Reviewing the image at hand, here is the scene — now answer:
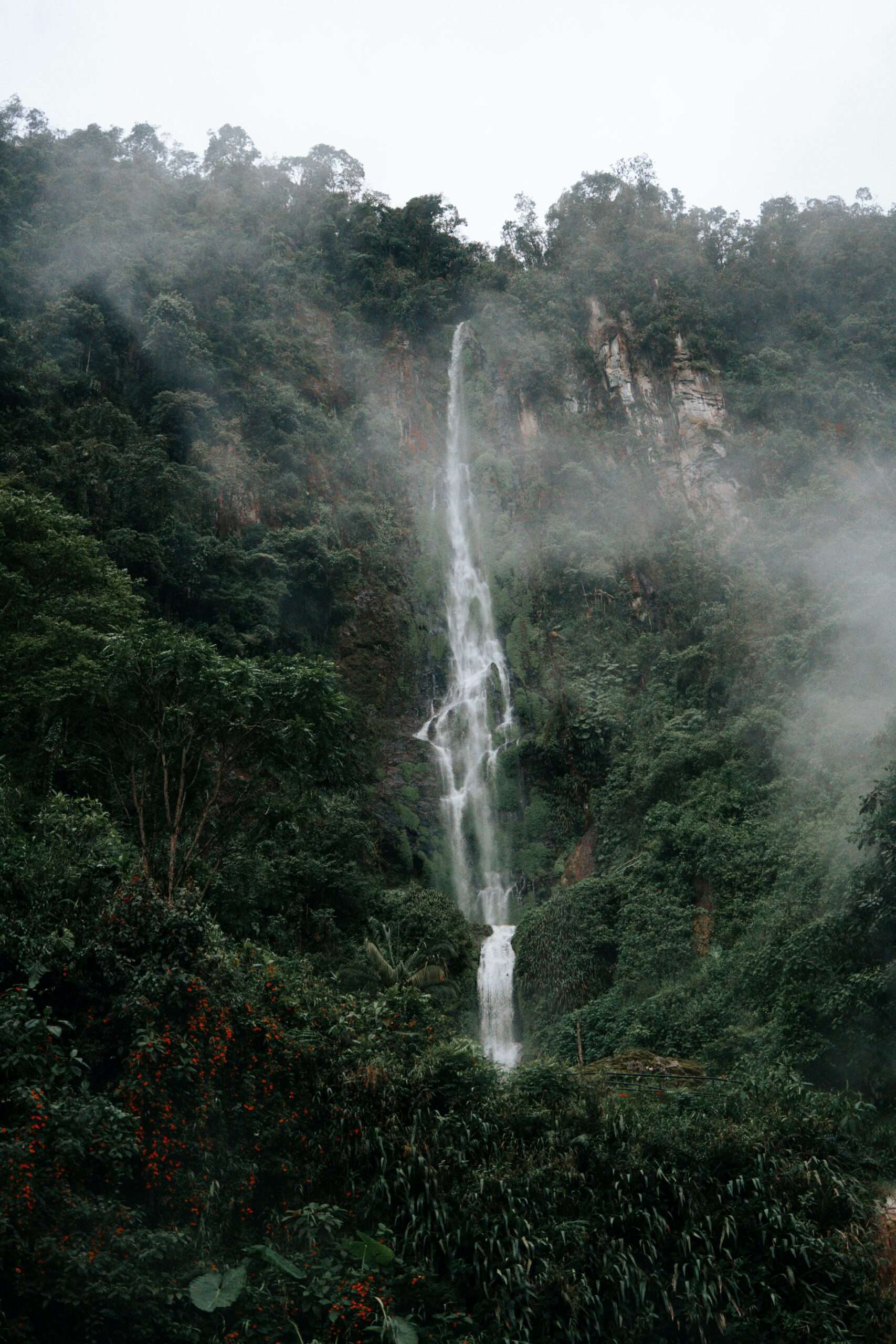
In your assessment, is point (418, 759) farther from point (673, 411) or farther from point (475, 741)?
point (673, 411)

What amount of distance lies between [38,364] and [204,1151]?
69.0 feet

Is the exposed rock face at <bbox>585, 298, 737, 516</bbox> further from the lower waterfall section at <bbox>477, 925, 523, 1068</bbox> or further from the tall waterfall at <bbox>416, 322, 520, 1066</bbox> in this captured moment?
the lower waterfall section at <bbox>477, 925, 523, 1068</bbox>

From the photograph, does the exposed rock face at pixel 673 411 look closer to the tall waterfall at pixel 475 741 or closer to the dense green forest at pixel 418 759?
the dense green forest at pixel 418 759

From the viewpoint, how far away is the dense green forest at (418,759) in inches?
280

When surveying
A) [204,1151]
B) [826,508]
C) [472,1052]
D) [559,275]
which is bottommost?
[472,1052]

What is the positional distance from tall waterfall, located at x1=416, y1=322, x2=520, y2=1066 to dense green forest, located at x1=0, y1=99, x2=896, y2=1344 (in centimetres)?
48

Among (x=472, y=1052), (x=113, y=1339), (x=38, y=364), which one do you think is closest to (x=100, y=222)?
(x=38, y=364)

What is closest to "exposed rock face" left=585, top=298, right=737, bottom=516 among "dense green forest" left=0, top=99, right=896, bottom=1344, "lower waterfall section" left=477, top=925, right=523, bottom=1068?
"dense green forest" left=0, top=99, right=896, bottom=1344

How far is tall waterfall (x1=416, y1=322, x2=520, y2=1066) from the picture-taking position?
1700 centimetres

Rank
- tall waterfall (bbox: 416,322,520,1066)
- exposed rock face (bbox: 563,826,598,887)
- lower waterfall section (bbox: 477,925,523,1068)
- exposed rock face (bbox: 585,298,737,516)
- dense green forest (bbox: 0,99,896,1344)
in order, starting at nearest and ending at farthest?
dense green forest (bbox: 0,99,896,1344) < lower waterfall section (bbox: 477,925,523,1068) < tall waterfall (bbox: 416,322,520,1066) < exposed rock face (bbox: 563,826,598,887) < exposed rock face (bbox: 585,298,737,516)

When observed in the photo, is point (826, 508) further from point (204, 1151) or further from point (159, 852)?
point (204, 1151)

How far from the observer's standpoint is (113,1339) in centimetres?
562

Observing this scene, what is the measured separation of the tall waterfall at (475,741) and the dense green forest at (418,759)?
48 centimetres

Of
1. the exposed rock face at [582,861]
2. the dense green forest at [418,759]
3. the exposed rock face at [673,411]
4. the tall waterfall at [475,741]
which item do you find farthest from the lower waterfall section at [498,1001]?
the exposed rock face at [673,411]
